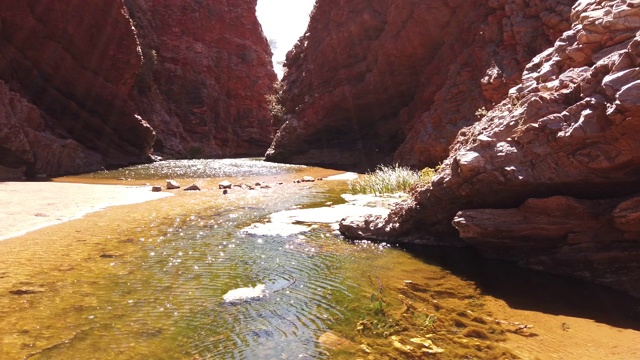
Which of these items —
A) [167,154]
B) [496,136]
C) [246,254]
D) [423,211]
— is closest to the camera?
[496,136]

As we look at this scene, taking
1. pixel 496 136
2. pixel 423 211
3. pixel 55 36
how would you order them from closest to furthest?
1. pixel 496 136
2. pixel 423 211
3. pixel 55 36

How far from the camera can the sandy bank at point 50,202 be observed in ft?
32.5

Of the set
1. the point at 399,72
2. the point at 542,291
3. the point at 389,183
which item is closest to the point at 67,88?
the point at 399,72

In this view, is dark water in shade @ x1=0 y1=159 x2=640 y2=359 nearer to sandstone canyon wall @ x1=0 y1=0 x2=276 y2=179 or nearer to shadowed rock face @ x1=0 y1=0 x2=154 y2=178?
sandstone canyon wall @ x1=0 y1=0 x2=276 y2=179

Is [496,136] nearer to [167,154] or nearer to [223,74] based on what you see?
[167,154]

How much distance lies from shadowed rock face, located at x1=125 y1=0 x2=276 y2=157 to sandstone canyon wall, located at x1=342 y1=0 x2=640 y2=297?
4757 centimetres

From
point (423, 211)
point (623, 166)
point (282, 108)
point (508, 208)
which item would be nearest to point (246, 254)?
point (423, 211)

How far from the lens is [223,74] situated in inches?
2667

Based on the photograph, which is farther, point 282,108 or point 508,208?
point 282,108

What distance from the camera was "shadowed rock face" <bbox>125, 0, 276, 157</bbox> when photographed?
56031 millimetres

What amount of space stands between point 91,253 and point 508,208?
755 cm

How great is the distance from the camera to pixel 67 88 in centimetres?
3159

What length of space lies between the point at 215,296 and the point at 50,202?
363 inches

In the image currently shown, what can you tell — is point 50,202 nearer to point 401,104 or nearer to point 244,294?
point 244,294
